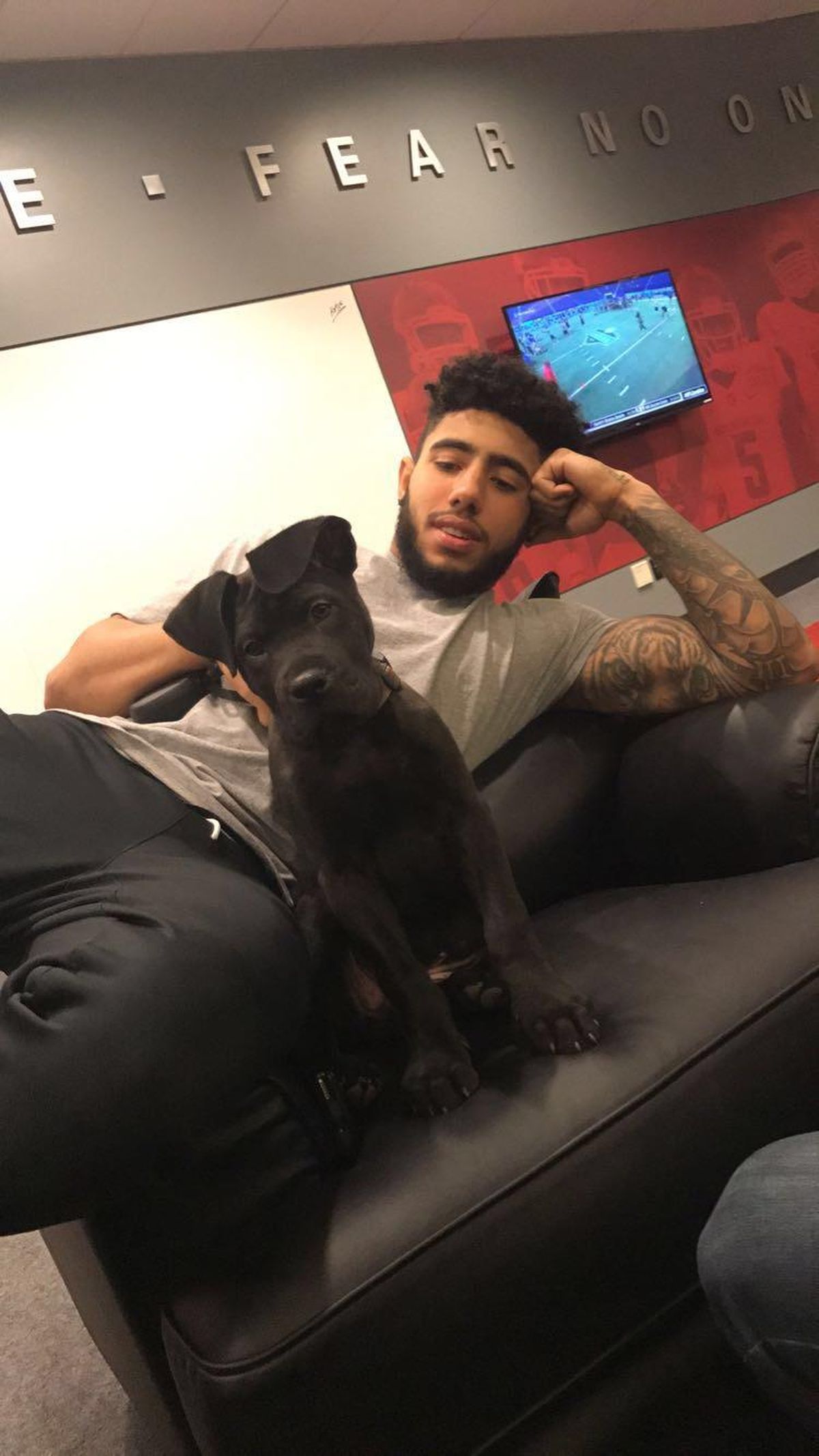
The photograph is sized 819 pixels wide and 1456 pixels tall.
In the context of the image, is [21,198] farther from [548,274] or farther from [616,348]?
[616,348]

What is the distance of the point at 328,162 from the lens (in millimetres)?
4121

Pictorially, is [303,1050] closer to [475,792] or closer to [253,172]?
[475,792]

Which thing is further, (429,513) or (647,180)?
(647,180)

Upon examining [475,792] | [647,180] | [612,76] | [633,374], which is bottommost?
[475,792]

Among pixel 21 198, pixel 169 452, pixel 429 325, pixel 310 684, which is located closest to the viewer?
pixel 310 684

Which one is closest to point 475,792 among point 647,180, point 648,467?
point 648,467

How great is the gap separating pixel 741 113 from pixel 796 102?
513 millimetres

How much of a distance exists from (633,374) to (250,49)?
2129mm

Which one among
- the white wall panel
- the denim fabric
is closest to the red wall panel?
the white wall panel

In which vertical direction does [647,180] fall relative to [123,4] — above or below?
below

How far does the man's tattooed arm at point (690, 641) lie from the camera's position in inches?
60.0

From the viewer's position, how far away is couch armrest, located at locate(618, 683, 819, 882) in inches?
51.3

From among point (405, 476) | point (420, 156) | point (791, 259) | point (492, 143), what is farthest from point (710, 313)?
point (405, 476)

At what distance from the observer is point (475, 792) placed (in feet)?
4.03
